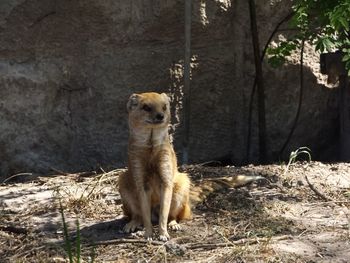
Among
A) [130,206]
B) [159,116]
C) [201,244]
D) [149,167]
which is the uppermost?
[159,116]

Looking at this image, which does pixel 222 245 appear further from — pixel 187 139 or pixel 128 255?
pixel 187 139

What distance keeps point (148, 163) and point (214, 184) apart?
99 cm

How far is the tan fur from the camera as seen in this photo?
16.4 feet

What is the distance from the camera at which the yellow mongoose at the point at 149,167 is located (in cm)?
501

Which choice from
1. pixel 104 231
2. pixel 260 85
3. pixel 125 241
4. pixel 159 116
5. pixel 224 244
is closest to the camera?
pixel 224 244

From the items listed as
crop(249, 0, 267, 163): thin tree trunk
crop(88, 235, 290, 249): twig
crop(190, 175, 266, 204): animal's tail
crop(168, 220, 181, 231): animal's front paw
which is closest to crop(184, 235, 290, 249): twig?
crop(88, 235, 290, 249): twig

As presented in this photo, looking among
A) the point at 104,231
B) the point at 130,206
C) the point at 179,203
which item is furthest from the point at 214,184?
the point at 104,231

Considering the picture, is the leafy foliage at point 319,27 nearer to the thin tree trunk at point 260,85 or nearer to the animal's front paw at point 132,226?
the thin tree trunk at point 260,85

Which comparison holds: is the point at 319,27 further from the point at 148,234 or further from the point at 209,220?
the point at 148,234

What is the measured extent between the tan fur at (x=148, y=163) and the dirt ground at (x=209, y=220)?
18 centimetres

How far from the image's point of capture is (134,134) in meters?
5.10

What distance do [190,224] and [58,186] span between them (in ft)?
4.54

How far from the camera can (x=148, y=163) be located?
5.11 metres

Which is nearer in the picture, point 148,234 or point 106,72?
point 148,234
